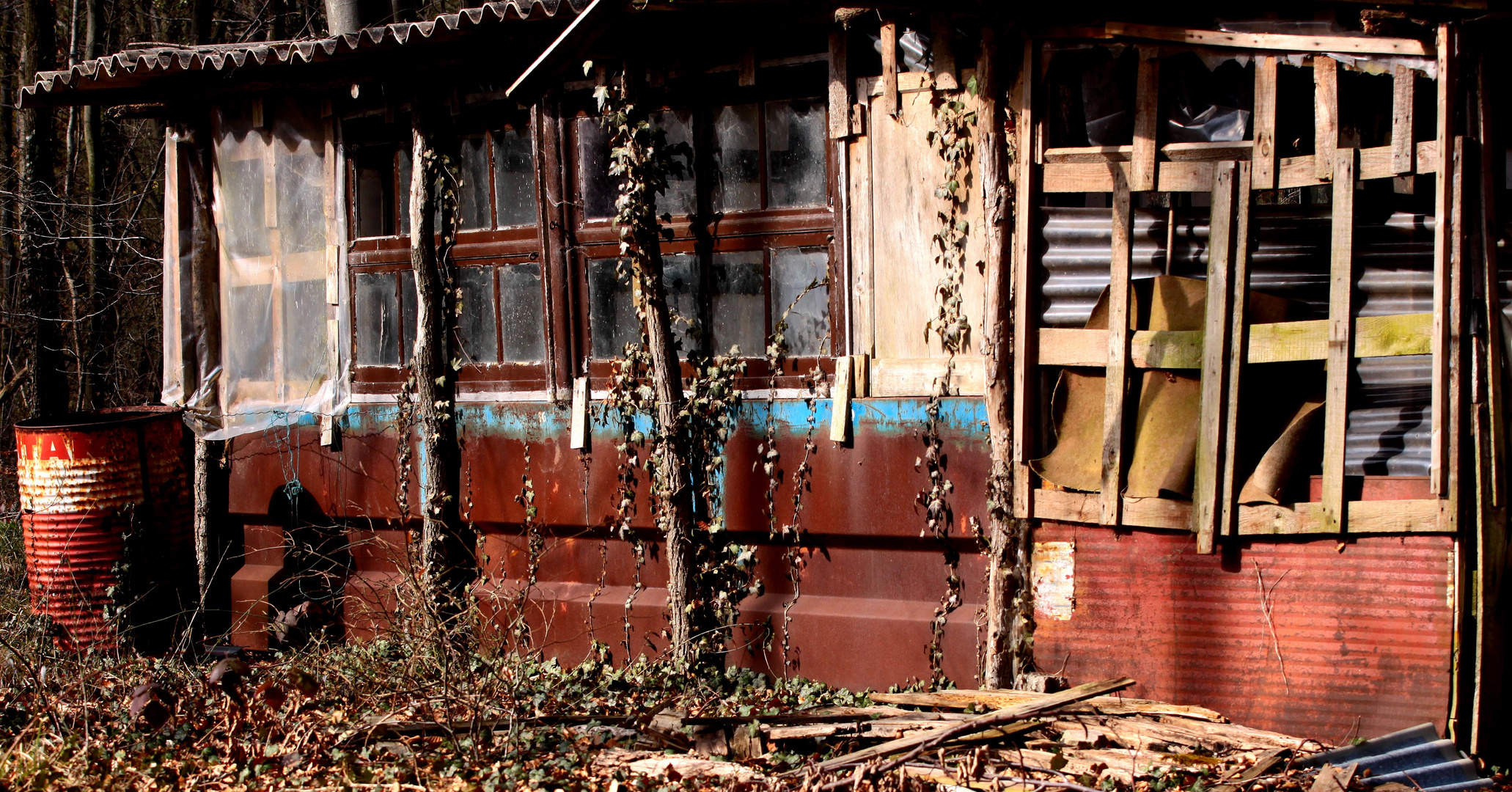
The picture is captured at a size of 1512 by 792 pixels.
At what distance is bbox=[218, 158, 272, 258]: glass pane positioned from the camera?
7.91 metres

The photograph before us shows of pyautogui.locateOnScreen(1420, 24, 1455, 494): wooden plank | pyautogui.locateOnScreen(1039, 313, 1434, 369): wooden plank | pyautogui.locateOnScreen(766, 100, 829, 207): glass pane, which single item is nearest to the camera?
pyautogui.locateOnScreen(1420, 24, 1455, 494): wooden plank

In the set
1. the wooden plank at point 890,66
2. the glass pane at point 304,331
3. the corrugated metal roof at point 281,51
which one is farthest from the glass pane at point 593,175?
the glass pane at point 304,331

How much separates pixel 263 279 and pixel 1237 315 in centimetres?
643

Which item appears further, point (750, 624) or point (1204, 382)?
point (750, 624)

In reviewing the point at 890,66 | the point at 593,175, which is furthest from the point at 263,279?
the point at 890,66

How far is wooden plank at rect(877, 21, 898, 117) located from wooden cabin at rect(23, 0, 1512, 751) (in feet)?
0.09

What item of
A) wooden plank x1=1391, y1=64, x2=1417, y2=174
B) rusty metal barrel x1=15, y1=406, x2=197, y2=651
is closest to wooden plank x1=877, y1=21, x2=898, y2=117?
wooden plank x1=1391, y1=64, x2=1417, y2=174

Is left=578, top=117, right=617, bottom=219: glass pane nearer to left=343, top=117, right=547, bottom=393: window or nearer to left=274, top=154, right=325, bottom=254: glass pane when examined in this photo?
left=343, top=117, right=547, bottom=393: window

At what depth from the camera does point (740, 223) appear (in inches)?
246

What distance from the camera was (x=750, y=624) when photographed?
6.24 meters

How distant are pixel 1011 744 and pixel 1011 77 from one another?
3.08 meters

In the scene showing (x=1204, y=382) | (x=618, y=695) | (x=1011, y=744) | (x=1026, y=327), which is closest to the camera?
(x=1011, y=744)

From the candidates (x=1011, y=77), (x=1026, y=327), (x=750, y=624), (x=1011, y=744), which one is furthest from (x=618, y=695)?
(x=1011, y=77)

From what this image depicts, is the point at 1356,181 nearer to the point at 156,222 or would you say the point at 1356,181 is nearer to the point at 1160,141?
the point at 1160,141
